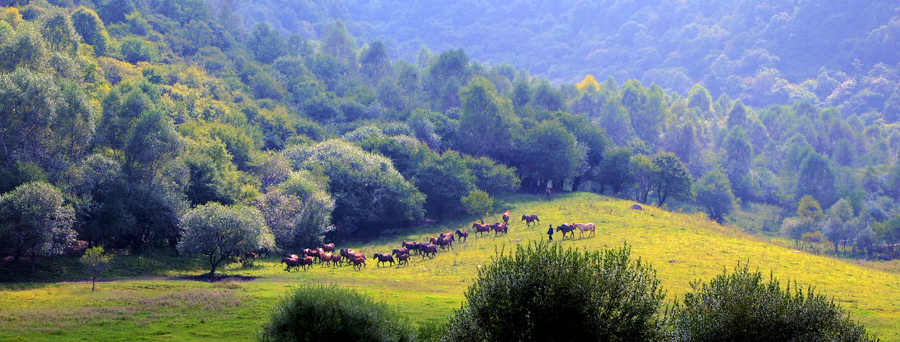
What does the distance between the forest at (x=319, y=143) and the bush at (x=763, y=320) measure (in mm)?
35410

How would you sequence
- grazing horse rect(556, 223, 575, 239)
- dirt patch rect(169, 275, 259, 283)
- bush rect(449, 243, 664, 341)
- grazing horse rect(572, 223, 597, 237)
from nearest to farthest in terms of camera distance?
bush rect(449, 243, 664, 341)
dirt patch rect(169, 275, 259, 283)
grazing horse rect(556, 223, 575, 239)
grazing horse rect(572, 223, 597, 237)

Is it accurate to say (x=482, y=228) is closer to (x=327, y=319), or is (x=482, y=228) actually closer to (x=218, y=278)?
(x=218, y=278)

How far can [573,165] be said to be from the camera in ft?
305

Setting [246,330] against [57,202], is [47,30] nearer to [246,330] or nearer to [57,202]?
[57,202]

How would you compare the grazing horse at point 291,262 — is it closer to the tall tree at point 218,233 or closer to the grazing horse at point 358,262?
the tall tree at point 218,233

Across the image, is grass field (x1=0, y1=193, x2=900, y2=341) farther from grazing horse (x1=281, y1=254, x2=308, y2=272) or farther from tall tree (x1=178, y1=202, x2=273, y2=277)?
tall tree (x1=178, y1=202, x2=273, y2=277)

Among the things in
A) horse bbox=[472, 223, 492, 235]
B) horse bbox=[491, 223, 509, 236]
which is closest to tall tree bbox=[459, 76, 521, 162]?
horse bbox=[472, 223, 492, 235]

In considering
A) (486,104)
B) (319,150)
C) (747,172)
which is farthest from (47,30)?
(747,172)

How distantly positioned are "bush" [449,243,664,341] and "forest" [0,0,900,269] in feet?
97.5

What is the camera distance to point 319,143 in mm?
83438

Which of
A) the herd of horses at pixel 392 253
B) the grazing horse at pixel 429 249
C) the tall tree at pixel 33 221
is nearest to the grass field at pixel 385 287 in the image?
the grazing horse at pixel 429 249

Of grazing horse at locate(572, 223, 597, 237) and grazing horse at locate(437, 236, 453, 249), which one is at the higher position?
grazing horse at locate(572, 223, 597, 237)

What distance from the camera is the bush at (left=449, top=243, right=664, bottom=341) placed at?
21.5 meters

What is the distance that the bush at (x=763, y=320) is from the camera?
70.1 feet
